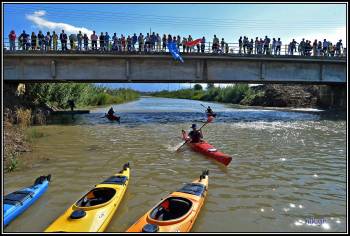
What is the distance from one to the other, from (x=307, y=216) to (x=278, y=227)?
3.22 ft

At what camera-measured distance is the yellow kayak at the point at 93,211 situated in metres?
6.25

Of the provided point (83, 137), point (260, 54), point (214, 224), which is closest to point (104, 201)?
point (214, 224)

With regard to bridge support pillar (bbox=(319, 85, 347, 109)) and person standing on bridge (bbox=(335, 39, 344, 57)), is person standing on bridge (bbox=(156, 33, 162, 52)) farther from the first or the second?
bridge support pillar (bbox=(319, 85, 347, 109))

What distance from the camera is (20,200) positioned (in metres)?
7.61

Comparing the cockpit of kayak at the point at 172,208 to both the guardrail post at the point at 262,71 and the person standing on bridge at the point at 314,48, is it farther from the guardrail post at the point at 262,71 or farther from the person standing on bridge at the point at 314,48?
the person standing on bridge at the point at 314,48

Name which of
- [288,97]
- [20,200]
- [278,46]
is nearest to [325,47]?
[278,46]

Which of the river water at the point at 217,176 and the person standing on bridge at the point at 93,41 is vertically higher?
the person standing on bridge at the point at 93,41

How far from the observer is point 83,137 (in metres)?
18.2

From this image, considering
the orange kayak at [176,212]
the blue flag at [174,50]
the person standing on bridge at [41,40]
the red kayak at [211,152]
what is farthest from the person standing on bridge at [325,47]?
the orange kayak at [176,212]

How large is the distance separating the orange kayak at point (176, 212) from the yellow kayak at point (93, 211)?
2.40ft

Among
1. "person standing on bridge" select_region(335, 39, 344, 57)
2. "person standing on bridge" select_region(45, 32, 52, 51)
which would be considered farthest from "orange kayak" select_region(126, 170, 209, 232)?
"person standing on bridge" select_region(335, 39, 344, 57)

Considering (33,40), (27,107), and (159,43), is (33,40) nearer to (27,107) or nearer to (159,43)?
(27,107)

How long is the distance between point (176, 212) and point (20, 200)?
139 inches

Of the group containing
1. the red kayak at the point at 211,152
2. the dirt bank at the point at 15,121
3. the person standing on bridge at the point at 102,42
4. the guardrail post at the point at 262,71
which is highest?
the person standing on bridge at the point at 102,42
